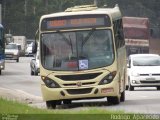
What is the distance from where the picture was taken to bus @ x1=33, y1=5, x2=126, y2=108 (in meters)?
22.1

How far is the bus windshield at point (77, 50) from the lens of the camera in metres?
22.3

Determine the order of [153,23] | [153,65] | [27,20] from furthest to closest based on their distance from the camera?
1. [27,20]
2. [153,23]
3. [153,65]

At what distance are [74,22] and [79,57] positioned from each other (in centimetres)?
108

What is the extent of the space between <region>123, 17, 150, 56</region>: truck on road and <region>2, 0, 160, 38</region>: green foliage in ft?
165

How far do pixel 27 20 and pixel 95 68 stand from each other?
317 ft

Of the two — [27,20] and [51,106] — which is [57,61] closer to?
[51,106]

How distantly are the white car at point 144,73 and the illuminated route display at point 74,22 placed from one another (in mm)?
9431

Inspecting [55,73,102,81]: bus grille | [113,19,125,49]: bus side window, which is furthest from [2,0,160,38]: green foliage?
[55,73,102,81]: bus grille

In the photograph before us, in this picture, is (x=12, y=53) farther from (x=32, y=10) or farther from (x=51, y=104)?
(x=51, y=104)

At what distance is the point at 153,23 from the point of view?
10756 centimetres

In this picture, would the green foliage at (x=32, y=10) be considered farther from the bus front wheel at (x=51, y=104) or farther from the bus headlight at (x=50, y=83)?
the bus headlight at (x=50, y=83)

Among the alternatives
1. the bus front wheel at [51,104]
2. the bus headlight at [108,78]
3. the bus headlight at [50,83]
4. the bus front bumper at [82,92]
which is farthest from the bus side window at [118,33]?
the bus front wheel at [51,104]

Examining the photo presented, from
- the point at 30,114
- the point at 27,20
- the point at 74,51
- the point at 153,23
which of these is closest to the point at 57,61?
the point at 74,51

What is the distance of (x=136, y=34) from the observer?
5691 cm
